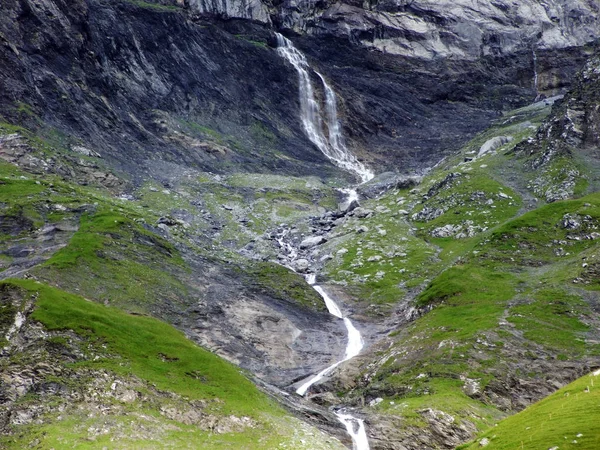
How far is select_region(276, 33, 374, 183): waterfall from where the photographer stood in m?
159

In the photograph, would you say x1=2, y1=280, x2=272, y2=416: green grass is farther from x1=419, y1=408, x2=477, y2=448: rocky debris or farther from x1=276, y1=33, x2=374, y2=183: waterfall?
x1=276, y1=33, x2=374, y2=183: waterfall

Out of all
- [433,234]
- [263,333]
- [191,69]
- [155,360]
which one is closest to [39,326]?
[155,360]

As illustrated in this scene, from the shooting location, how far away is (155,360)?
45.4 m

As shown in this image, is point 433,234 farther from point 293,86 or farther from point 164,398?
point 293,86

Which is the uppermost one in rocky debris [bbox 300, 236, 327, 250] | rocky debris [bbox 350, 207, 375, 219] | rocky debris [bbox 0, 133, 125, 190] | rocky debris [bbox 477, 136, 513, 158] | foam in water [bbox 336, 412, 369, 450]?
rocky debris [bbox 0, 133, 125, 190]

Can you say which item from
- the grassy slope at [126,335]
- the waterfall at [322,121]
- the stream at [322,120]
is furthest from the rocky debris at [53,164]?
the waterfall at [322,121]

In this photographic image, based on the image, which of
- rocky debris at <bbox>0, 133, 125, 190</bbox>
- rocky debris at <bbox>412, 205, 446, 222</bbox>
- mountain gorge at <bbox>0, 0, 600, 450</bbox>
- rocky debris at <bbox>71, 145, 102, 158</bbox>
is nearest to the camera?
mountain gorge at <bbox>0, 0, 600, 450</bbox>

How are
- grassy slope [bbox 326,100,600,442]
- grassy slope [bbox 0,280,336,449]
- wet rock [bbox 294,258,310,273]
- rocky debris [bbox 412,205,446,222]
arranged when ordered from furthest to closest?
rocky debris [bbox 412,205,446,222]
wet rock [bbox 294,258,310,273]
grassy slope [bbox 326,100,600,442]
grassy slope [bbox 0,280,336,449]

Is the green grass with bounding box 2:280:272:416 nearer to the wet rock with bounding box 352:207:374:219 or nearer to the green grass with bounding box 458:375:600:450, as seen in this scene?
the green grass with bounding box 458:375:600:450

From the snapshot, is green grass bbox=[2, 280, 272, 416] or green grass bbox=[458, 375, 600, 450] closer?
green grass bbox=[458, 375, 600, 450]

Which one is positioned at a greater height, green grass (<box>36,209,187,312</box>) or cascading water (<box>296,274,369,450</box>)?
green grass (<box>36,209,187,312</box>)

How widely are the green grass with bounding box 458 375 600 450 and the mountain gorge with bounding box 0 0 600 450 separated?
0.19m

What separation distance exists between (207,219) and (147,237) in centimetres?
2779

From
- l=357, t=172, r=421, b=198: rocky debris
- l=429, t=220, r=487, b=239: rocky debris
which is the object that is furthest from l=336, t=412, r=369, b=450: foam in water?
l=357, t=172, r=421, b=198: rocky debris
